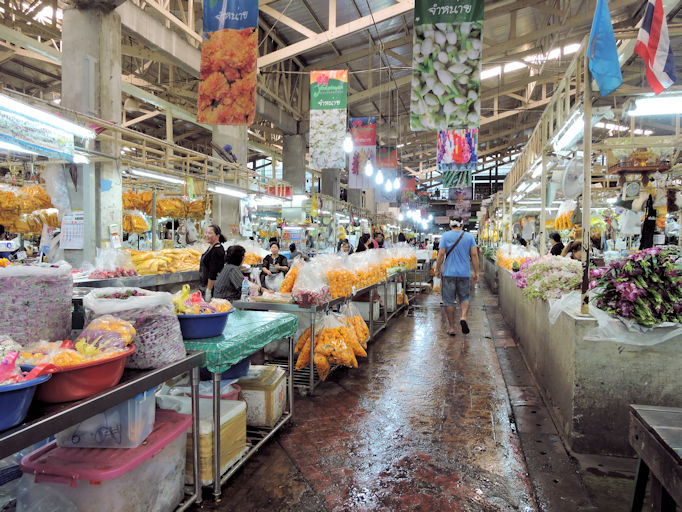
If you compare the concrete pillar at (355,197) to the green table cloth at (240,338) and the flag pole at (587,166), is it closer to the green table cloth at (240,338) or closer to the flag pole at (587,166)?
the flag pole at (587,166)

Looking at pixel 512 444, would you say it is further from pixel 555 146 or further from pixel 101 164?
pixel 101 164

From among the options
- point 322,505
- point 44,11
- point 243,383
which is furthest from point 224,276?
point 44,11

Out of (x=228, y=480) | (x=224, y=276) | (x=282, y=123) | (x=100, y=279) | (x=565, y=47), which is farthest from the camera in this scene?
(x=282, y=123)

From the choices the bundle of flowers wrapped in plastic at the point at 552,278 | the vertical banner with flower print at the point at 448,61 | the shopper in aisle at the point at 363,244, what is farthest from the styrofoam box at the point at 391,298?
the bundle of flowers wrapped in plastic at the point at 552,278

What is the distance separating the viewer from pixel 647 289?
9.96ft

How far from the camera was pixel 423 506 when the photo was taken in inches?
98.5

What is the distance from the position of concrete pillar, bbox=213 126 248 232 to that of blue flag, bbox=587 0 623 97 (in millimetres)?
9393

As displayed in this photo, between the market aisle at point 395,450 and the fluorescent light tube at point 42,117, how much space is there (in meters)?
3.98

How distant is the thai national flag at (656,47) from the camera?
339cm

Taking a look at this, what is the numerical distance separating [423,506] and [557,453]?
4.07 ft

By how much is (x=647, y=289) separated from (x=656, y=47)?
2.00 metres

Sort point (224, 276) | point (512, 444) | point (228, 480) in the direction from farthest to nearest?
1. point (224, 276)
2. point (512, 444)
3. point (228, 480)

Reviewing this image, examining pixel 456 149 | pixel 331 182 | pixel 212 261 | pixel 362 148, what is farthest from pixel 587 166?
pixel 331 182

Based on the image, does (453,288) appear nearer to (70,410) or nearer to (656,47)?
(656,47)
